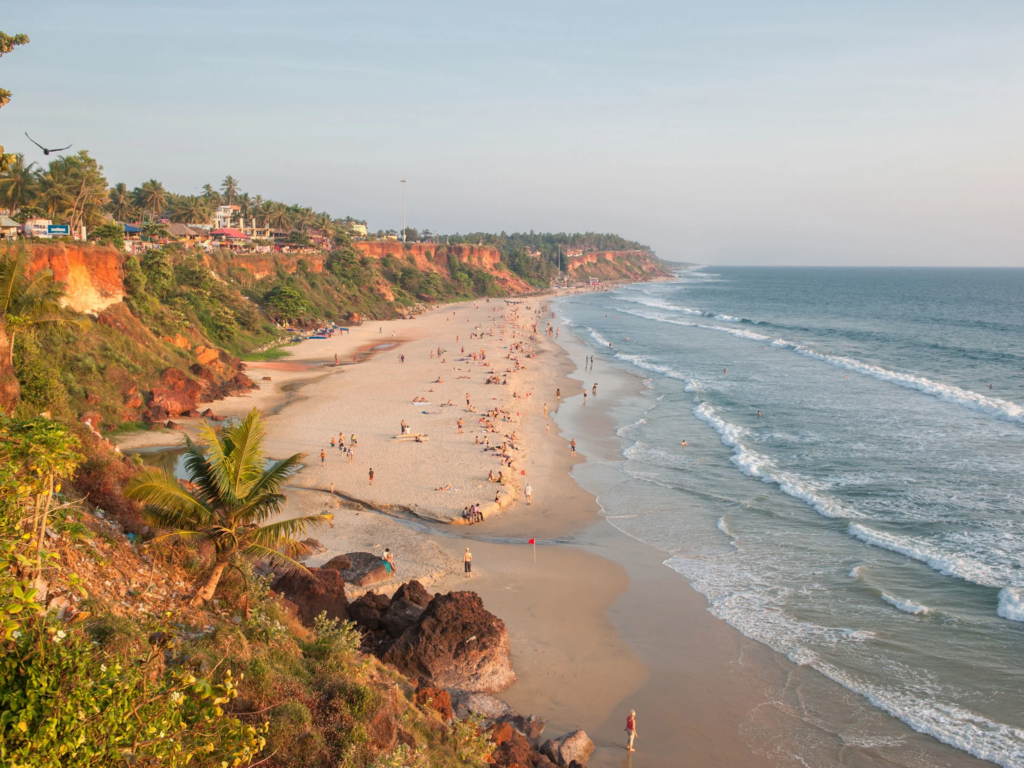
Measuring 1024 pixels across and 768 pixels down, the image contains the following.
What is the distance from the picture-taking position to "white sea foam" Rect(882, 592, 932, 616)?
17.9 meters

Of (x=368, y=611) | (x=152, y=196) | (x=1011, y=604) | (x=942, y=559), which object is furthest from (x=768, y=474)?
(x=152, y=196)

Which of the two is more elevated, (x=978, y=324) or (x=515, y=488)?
(x=978, y=324)

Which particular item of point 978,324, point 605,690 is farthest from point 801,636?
point 978,324

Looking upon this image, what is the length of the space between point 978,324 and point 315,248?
84.3m

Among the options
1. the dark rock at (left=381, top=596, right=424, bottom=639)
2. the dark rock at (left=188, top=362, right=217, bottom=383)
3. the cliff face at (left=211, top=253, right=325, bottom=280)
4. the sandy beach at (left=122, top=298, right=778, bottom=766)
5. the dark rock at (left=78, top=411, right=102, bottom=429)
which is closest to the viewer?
the sandy beach at (left=122, top=298, right=778, bottom=766)

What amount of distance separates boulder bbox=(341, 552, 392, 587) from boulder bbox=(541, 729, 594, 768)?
6.70 metres

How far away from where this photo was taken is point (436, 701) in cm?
1213

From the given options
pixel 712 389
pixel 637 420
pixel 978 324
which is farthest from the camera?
pixel 978 324

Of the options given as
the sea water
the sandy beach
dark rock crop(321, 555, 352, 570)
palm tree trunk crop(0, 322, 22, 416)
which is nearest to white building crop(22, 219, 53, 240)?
the sandy beach

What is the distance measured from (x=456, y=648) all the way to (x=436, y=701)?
258 cm

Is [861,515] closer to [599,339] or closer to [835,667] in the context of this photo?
[835,667]

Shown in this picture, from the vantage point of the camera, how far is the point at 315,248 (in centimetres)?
9169

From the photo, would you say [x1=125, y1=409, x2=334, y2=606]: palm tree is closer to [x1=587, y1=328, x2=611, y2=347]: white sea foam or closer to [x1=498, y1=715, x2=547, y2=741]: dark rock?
[x1=498, y1=715, x2=547, y2=741]: dark rock

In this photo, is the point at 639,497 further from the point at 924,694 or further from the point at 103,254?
the point at 103,254
